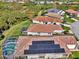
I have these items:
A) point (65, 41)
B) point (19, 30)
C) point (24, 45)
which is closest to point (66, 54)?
point (65, 41)

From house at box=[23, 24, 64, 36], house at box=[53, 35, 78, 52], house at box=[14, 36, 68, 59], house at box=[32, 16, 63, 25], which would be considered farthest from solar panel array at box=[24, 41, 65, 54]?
house at box=[32, 16, 63, 25]

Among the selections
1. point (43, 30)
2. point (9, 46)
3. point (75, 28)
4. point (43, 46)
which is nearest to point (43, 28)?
point (43, 30)

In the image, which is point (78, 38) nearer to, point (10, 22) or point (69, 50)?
point (69, 50)

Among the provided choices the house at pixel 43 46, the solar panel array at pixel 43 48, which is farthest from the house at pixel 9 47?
the solar panel array at pixel 43 48

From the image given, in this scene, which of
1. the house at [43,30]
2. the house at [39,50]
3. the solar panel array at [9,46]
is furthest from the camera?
the house at [43,30]

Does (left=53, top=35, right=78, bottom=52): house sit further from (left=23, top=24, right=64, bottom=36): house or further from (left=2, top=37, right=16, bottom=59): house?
(left=2, top=37, right=16, bottom=59): house

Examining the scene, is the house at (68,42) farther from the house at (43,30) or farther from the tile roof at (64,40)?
the house at (43,30)

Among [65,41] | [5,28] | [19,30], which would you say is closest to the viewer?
[65,41]
